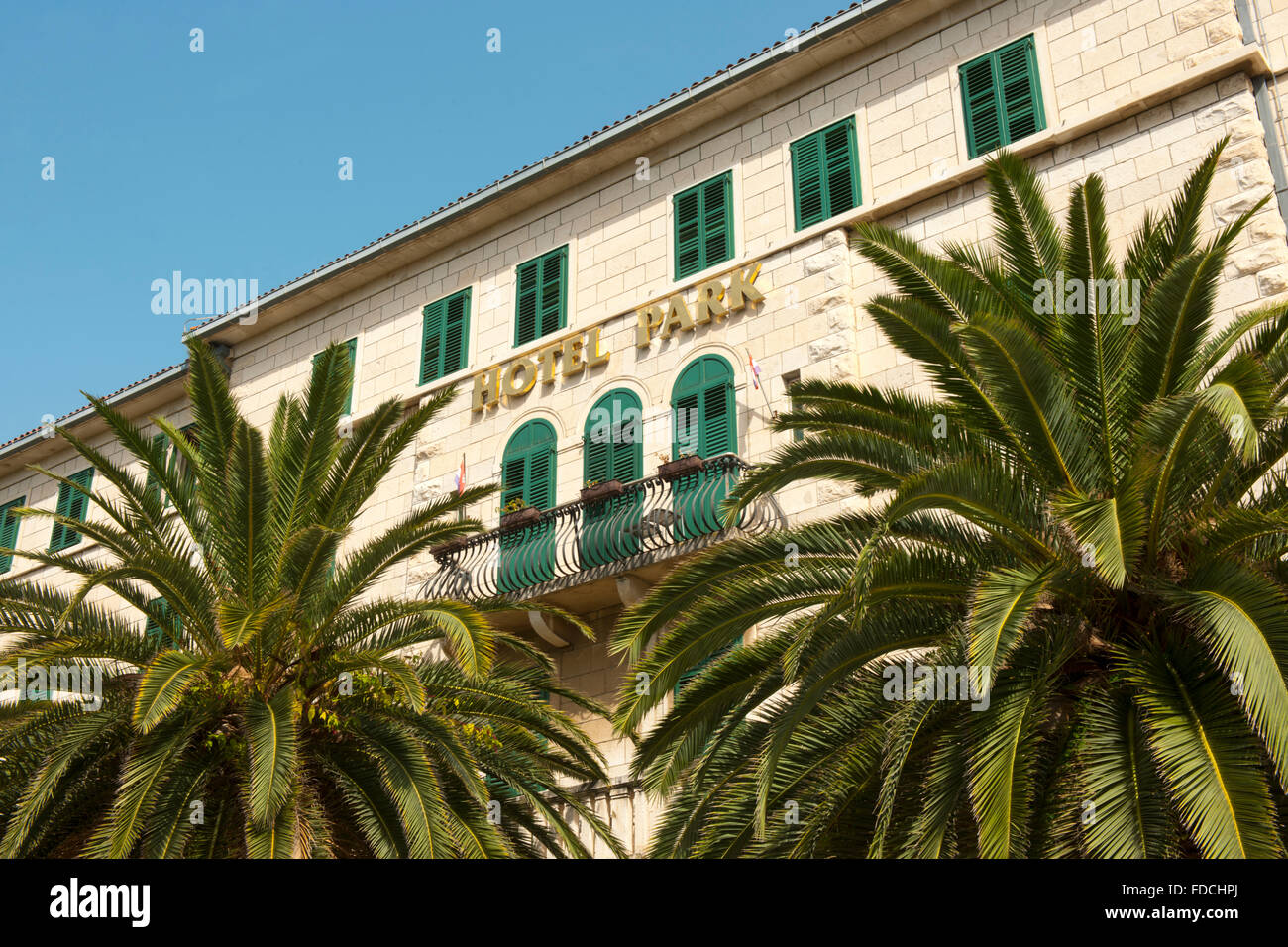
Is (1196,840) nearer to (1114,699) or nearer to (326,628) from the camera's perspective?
(1114,699)

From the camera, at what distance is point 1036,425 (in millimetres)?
11953

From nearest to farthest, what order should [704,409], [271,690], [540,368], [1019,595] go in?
[1019,595] < [271,690] < [704,409] < [540,368]

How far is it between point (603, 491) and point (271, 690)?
5.40 m

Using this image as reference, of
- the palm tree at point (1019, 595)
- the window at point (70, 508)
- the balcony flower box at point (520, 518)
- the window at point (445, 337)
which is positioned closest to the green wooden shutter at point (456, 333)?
the window at point (445, 337)

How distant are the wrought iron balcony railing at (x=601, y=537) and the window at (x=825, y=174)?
12.4 ft

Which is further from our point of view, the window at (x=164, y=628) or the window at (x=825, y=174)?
the window at (x=825, y=174)

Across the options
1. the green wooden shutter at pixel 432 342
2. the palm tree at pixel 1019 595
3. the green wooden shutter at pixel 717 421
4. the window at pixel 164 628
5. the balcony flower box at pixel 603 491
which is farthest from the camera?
the green wooden shutter at pixel 432 342

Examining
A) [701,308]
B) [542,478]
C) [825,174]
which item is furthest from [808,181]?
[542,478]

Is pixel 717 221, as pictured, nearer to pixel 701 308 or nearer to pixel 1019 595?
pixel 701 308

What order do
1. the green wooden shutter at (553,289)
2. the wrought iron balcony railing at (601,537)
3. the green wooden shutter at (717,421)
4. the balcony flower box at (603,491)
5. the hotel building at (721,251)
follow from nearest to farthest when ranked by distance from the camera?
the hotel building at (721,251) → the wrought iron balcony railing at (601,537) → the balcony flower box at (603,491) → the green wooden shutter at (717,421) → the green wooden shutter at (553,289)

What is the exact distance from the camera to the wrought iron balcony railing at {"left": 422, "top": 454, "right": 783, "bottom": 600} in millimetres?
18594

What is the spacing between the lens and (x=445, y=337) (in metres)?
23.6

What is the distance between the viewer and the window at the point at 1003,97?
18.9 metres

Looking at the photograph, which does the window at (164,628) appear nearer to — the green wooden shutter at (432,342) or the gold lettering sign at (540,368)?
Answer: the gold lettering sign at (540,368)
